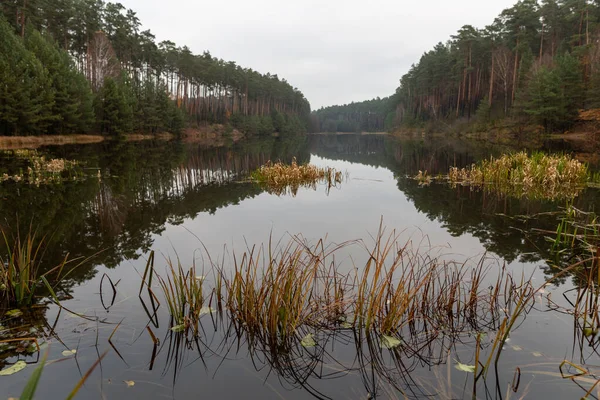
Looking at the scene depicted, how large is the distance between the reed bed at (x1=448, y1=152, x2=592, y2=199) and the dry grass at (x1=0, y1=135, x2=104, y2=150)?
31556 mm

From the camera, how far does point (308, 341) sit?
3613 millimetres

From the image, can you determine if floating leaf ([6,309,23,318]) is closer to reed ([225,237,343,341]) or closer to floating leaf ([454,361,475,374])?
Answer: reed ([225,237,343,341])

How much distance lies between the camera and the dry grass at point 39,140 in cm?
2967

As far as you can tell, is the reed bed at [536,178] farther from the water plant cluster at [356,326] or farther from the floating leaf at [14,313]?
the floating leaf at [14,313]

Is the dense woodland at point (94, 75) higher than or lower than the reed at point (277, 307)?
higher

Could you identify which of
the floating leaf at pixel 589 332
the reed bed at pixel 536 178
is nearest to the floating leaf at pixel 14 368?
the floating leaf at pixel 589 332

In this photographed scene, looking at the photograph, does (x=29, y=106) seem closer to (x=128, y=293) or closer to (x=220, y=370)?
(x=128, y=293)

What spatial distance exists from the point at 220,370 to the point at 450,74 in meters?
71.9

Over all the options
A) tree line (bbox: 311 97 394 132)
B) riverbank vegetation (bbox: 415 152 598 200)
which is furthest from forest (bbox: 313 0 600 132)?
tree line (bbox: 311 97 394 132)

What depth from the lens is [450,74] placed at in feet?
216

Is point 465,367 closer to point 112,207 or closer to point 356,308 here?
point 356,308

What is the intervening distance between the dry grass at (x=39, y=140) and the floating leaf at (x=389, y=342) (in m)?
33.2

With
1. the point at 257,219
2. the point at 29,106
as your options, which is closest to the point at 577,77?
the point at 257,219

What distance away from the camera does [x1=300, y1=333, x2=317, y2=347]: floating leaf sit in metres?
3.56
